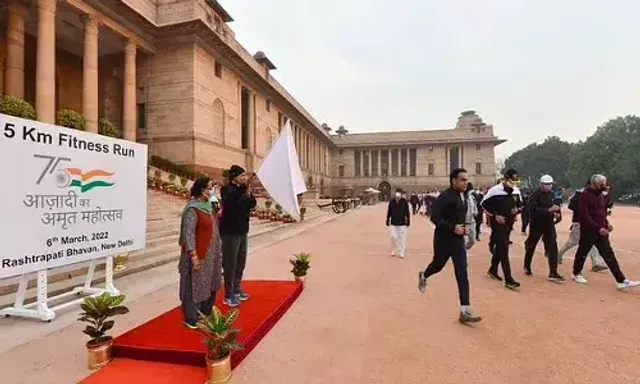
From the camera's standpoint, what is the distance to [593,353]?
3682mm

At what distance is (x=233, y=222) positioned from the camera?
16.4 feet

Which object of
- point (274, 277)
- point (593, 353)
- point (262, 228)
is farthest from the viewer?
point (262, 228)

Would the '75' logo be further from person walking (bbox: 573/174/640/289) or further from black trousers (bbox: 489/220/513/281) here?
person walking (bbox: 573/174/640/289)

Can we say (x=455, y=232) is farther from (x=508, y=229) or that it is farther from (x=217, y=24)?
(x=217, y=24)

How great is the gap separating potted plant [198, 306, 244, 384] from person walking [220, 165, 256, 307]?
1782 mm

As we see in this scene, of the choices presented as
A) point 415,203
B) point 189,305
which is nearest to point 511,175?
point 189,305

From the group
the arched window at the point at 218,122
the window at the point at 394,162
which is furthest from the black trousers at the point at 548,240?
the window at the point at 394,162

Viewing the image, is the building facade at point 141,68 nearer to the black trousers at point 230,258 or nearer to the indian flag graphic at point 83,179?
the indian flag graphic at point 83,179

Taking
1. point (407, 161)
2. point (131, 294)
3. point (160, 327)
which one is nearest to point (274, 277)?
point (131, 294)

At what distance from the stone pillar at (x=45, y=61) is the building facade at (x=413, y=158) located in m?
53.7

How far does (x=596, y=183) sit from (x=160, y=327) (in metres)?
6.84

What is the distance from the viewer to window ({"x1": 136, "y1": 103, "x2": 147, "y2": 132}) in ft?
71.0

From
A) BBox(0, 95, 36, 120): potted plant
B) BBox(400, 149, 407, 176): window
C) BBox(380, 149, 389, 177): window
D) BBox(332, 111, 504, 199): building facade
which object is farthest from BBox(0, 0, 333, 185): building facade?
BBox(400, 149, 407, 176): window

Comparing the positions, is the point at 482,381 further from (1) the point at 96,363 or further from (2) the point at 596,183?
(2) the point at 596,183
